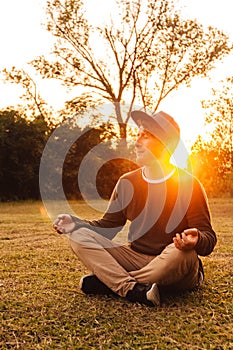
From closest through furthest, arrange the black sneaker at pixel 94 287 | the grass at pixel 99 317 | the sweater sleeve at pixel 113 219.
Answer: the grass at pixel 99 317 < the black sneaker at pixel 94 287 < the sweater sleeve at pixel 113 219

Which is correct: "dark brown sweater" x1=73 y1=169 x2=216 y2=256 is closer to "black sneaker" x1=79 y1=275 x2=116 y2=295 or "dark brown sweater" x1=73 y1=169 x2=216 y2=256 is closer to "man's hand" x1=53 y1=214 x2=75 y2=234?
"man's hand" x1=53 y1=214 x2=75 y2=234

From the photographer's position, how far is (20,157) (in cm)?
1934

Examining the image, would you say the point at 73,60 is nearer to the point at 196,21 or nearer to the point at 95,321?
the point at 196,21

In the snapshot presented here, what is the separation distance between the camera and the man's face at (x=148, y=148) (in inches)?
138

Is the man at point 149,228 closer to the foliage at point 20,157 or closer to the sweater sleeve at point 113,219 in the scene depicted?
the sweater sleeve at point 113,219

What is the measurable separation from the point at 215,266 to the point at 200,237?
185cm

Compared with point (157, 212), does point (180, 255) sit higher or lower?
lower

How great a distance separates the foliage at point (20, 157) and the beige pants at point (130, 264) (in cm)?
1551

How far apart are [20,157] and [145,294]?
54.4 ft

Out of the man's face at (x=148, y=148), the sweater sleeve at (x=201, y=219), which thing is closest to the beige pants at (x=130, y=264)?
the sweater sleeve at (x=201, y=219)

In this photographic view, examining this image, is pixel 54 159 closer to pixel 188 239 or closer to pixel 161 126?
pixel 161 126

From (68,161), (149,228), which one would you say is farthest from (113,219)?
(68,161)

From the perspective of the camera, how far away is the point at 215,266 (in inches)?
191

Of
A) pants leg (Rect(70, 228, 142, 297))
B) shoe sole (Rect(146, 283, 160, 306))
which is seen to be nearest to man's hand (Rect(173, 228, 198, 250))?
shoe sole (Rect(146, 283, 160, 306))
